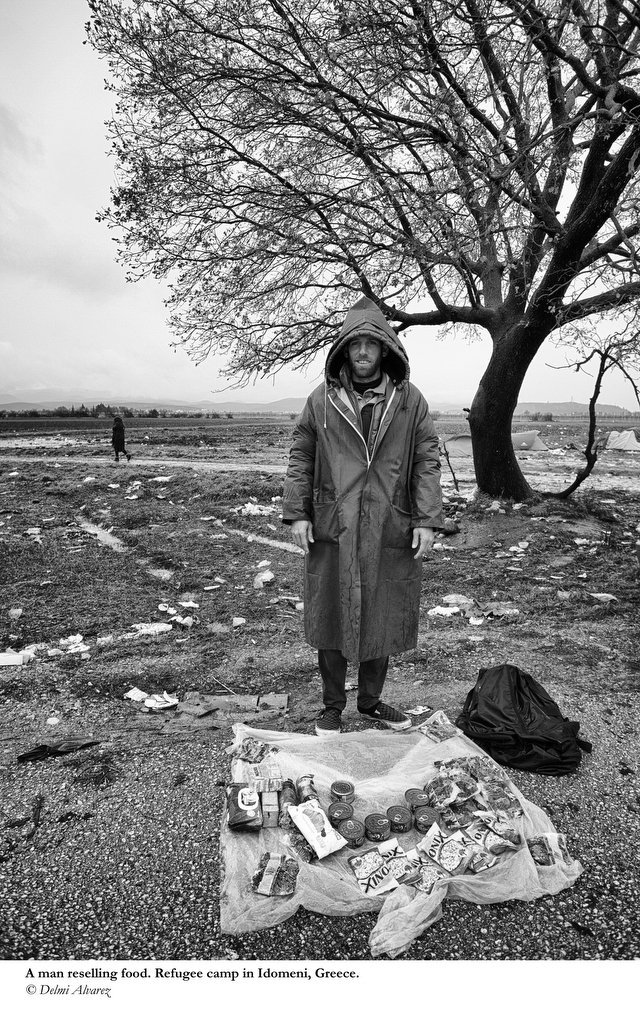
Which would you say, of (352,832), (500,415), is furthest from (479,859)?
(500,415)

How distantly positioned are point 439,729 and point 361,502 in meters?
1.13

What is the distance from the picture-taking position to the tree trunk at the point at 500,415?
818cm

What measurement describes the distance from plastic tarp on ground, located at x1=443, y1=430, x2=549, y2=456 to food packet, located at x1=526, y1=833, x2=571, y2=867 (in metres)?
15.9

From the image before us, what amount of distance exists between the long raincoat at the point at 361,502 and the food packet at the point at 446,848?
→ 87 cm

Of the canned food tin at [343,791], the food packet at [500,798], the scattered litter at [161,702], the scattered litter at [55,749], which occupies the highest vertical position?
the food packet at [500,798]

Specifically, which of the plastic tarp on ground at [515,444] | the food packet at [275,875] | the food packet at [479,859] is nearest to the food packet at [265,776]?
the food packet at [275,875]

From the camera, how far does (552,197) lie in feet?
24.2

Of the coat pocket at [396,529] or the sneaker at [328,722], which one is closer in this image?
the coat pocket at [396,529]

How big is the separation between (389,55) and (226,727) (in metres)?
6.81

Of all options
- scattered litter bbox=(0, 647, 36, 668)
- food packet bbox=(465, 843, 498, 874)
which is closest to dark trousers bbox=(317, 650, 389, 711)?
food packet bbox=(465, 843, 498, 874)

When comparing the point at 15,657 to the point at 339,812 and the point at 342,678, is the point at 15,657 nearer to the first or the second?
the point at 342,678

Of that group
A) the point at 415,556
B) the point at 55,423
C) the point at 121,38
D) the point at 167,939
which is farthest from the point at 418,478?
the point at 55,423

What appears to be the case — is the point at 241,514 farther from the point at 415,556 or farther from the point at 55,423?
the point at 55,423

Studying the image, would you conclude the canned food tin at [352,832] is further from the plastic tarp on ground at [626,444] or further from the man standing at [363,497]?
the plastic tarp on ground at [626,444]
